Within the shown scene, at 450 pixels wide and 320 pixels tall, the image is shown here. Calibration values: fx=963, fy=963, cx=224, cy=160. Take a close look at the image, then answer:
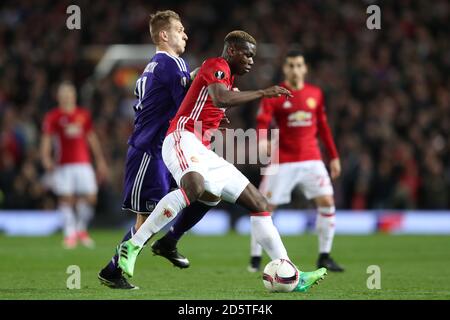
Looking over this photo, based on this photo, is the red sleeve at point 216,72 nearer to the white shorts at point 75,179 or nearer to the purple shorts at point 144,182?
the purple shorts at point 144,182

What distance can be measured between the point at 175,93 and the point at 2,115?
463 inches

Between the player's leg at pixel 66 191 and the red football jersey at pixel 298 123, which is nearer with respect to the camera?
the red football jersey at pixel 298 123

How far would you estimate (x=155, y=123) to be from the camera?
8.07 meters

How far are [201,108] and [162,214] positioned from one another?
910 millimetres

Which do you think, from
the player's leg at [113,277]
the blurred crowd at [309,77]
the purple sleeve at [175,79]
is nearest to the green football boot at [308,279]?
the player's leg at [113,277]

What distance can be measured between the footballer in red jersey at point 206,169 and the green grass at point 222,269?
412 millimetres

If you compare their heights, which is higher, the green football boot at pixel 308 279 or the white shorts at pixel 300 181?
the white shorts at pixel 300 181

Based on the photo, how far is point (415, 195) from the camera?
18.4 metres

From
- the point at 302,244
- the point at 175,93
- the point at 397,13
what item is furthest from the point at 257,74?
the point at 175,93

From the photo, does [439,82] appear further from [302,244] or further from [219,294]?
[219,294]

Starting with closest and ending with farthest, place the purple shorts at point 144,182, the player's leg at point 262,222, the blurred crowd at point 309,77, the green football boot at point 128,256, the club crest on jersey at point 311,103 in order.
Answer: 1. the green football boot at point 128,256
2. the player's leg at point 262,222
3. the purple shorts at point 144,182
4. the club crest on jersey at point 311,103
5. the blurred crowd at point 309,77

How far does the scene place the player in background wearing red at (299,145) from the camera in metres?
10.6

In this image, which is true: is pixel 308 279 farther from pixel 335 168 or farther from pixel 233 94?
pixel 335 168

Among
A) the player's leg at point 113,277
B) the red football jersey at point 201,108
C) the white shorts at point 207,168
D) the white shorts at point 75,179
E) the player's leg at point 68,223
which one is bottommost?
the player's leg at point 68,223
